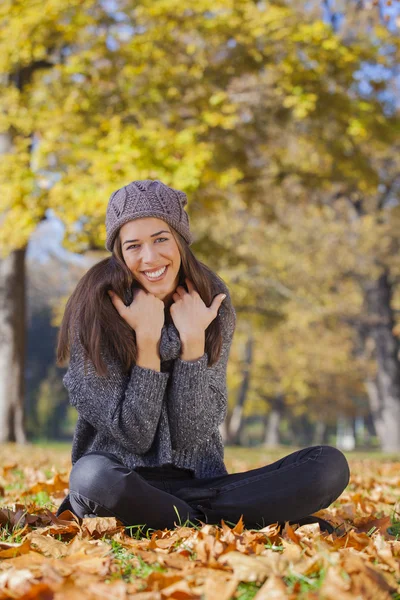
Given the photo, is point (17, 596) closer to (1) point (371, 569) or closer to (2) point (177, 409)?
(1) point (371, 569)

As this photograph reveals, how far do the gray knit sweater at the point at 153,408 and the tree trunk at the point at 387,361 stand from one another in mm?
16619

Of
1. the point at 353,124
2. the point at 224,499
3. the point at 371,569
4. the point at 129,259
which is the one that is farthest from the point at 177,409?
the point at 353,124

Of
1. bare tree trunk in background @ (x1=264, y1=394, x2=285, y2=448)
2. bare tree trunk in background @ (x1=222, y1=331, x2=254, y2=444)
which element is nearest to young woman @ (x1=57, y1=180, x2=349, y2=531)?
bare tree trunk in background @ (x1=222, y1=331, x2=254, y2=444)

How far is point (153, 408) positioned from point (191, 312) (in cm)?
Result: 51

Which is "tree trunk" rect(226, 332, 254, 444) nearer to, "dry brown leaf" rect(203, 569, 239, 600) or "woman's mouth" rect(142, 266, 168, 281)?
"woman's mouth" rect(142, 266, 168, 281)

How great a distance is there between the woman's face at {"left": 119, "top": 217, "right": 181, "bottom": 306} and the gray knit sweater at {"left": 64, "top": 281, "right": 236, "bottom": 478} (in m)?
0.23

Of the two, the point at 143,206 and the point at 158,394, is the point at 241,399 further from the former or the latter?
the point at 158,394

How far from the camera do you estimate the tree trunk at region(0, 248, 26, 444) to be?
1234 cm

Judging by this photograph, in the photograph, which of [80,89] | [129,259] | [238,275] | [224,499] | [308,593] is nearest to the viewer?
[308,593]

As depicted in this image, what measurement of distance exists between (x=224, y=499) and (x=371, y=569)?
42.9 inches

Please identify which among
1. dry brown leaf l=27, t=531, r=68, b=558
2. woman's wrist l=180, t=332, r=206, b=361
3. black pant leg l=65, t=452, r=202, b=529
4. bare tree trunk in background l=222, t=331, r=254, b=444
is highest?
woman's wrist l=180, t=332, r=206, b=361

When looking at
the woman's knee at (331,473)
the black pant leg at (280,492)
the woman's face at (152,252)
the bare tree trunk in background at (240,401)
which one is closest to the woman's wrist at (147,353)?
the woman's face at (152,252)

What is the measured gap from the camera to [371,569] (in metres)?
1.96

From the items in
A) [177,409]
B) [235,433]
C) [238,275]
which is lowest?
[235,433]
